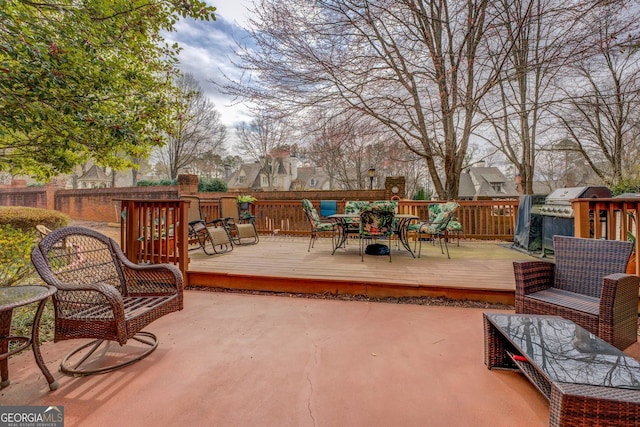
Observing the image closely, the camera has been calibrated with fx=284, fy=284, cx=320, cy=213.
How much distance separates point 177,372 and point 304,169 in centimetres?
2787

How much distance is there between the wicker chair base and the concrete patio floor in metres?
0.05

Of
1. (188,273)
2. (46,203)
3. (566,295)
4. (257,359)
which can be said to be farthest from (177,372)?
(46,203)

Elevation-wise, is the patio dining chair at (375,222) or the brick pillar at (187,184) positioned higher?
the brick pillar at (187,184)

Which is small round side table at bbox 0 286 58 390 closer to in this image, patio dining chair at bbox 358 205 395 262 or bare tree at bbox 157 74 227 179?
patio dining chair at bbox 358 205 395 262

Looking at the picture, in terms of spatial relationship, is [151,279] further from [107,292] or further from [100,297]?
[107,292]

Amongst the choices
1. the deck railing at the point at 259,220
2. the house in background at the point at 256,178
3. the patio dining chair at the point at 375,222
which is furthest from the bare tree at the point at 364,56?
the house in background at the point at 256,178

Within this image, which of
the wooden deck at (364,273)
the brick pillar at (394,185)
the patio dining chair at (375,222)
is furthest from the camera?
the brick pillar at (394,185)

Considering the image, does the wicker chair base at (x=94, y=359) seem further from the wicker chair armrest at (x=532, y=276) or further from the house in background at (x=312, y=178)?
the house in background at (x=312, y=178)

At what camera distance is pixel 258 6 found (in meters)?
5.22

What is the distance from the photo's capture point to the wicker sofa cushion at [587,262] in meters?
2.05

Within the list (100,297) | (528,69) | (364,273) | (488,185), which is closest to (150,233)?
(100,297)

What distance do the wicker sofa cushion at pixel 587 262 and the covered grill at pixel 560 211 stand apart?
203cm

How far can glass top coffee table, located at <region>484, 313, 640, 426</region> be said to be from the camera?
3.45ft

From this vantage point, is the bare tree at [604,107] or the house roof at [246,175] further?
the house roof at [246,175]
